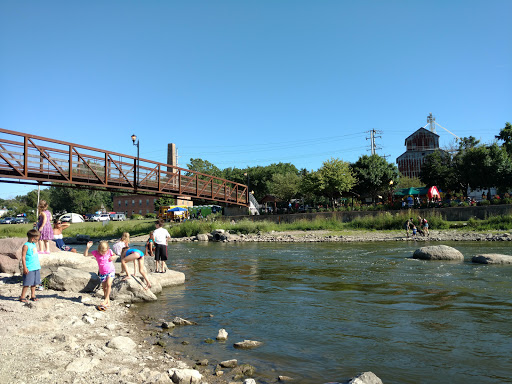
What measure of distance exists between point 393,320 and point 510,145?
152 feet

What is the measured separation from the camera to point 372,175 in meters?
46.3

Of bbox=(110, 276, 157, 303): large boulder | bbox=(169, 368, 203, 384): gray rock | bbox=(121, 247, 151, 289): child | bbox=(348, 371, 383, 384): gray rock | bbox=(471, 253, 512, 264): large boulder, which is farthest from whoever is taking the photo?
bbox=(471, 253, 512, 264): large boulder

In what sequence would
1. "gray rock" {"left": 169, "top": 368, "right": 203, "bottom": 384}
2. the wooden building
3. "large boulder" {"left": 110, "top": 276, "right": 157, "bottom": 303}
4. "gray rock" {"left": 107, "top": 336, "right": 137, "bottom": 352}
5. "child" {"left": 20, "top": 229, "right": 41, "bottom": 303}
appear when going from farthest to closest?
1. the wooden building
2. "large boulder" {"left": 110, "top": 276, "right": 157, "bottom": 303}
3. "child" {"left": 20, "top": 229, "right": 41, "bottom": 303}
4. "gray rock" {"left": 107, "top": 336, "right": 137, "bottom": 352}
5. "gray rock" {"left": 169, "top": 368, "right": 203, "bottom": 384}

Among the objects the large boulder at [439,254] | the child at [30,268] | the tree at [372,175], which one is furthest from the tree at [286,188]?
the child at [30,268]

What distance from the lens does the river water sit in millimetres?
5492

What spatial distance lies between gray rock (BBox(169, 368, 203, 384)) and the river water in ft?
2.89

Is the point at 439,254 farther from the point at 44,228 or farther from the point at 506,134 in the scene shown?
the point at 506,134

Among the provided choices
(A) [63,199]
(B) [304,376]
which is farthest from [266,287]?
(A) [63,199]

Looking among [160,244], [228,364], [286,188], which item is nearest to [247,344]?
[228,364]

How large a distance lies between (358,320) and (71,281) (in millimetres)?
7253

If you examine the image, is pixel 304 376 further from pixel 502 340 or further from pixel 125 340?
pixel 502 340

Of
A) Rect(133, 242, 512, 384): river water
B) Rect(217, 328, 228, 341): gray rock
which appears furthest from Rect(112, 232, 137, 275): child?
Rect(217, 328, 228, 341): gray rock

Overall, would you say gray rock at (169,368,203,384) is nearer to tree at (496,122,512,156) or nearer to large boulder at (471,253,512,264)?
large boulder at (471,253,512,264)

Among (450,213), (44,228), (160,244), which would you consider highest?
(450,213)
